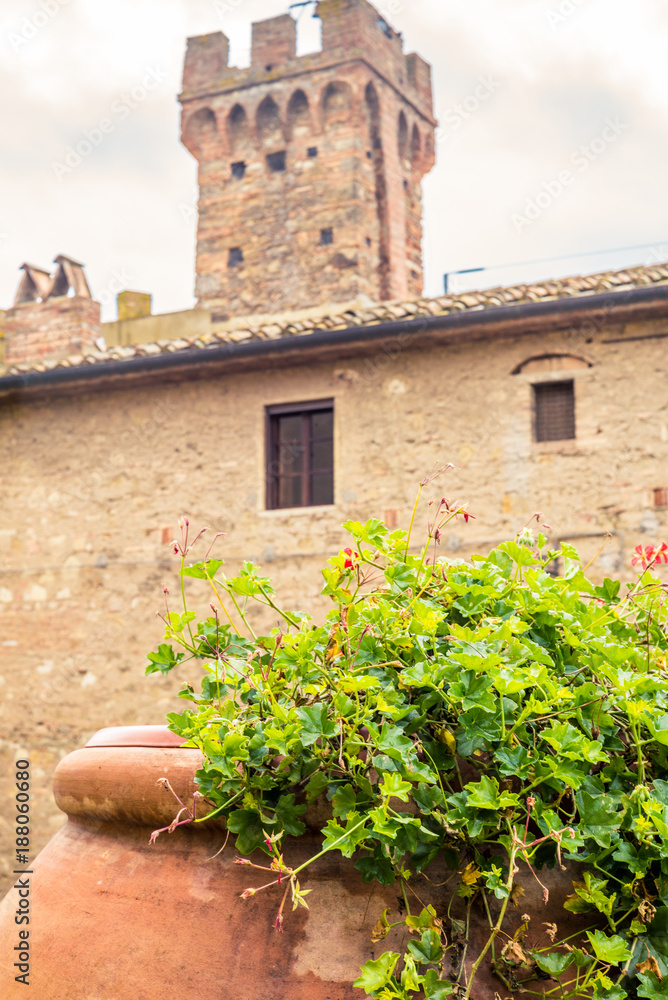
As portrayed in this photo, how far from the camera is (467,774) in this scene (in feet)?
4.02

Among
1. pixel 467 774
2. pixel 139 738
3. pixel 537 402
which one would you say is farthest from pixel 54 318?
pixel 467 774

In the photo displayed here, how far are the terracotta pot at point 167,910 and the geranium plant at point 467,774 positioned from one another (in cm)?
3

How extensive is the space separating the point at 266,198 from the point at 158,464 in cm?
901

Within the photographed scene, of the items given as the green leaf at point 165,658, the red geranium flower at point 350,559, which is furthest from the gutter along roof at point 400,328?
the green leaf at point 165,658

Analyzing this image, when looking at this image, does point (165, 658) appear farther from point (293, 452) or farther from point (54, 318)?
point (54, 318)

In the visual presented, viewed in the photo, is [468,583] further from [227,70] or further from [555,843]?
[227,70]

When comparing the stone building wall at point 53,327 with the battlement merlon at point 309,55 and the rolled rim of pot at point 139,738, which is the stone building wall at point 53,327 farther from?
the rolled rim of pot at point 139,738

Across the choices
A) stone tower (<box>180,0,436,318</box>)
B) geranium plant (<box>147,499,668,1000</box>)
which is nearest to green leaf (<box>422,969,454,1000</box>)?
geranium plant (<box>147,499,668,1000</box>)

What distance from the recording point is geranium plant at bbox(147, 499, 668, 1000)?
111 cm

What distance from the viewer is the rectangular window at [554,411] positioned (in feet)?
24.9

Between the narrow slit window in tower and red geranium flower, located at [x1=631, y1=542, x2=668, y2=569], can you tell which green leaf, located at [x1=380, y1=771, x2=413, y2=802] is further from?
the narrow slit window in tower

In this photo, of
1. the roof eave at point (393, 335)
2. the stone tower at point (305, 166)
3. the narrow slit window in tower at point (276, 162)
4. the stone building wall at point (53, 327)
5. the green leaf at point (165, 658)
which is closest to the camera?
the green leaf at point (165, 658)

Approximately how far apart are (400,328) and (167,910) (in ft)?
22.0

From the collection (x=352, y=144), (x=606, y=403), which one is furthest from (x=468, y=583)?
(x=352, y=144)
